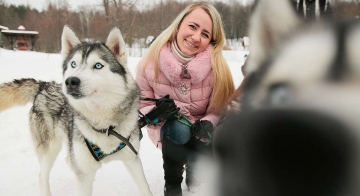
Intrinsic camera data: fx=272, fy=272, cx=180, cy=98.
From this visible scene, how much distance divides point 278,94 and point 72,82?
3.55 ft

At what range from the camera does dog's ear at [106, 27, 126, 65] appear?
1702 millimetres

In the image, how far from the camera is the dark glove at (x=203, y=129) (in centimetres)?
145

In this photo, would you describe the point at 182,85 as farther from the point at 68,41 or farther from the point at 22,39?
the point at 22,39

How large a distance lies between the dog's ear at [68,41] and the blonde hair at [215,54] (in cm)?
44

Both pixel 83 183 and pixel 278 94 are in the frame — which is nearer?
pixel 278 94

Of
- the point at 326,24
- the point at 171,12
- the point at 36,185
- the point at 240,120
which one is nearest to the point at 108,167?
the point at 36,185

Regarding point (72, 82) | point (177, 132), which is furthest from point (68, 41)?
point (177, 132)

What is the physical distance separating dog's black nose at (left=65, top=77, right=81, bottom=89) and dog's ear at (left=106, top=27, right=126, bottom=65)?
1.39 ft

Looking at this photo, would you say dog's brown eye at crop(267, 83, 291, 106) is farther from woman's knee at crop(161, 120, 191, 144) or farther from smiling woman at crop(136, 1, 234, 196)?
woman's knee at crop(161, 120, 191, 144)

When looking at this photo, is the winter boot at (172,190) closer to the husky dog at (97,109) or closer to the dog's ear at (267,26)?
the husky dog at (97,109)

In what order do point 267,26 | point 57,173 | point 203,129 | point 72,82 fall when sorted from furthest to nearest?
point 57,173 < point 203,129 < point 72,82 < point 267,26

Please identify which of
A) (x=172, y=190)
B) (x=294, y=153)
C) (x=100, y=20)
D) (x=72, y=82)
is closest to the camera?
(x=294, y=153)

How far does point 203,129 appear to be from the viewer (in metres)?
1.47

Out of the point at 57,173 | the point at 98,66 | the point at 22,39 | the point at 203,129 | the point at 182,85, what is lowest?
the point at 57,173
